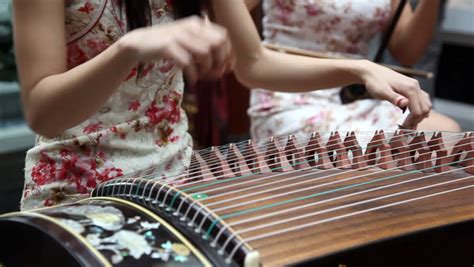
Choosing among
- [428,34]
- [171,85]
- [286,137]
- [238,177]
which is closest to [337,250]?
[238,177]

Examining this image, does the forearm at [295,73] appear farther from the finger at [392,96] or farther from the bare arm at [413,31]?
the bare arm at [413,31]

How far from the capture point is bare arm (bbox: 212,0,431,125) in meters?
1.13

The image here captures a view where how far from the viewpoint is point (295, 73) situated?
4.33 ft

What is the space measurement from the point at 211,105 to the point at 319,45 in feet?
3.36

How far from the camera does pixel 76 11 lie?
3.46ft

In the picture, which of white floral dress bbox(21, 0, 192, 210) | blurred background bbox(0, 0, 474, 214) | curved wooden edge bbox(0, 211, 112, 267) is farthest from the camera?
blurred background bbox(0, 0, 474, 214)

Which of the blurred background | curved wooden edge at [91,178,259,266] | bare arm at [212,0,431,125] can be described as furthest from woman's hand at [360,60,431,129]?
the blurred background

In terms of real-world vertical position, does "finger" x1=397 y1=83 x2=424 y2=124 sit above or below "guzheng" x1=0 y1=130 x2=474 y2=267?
above

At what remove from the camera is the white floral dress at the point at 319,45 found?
67.2 inches

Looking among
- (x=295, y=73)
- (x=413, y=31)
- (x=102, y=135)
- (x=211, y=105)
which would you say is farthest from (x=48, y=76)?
(x=211, y=105)

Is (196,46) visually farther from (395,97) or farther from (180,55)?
(395,97)

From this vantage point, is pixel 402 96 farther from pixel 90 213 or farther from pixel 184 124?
pixel 90 213

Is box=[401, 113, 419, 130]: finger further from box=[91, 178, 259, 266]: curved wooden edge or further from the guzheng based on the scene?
box=[91, 178, 259, 266]: curved wooden edge

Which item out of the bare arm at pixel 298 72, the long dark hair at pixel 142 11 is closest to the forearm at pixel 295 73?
the bare arm at pixel 298 72
